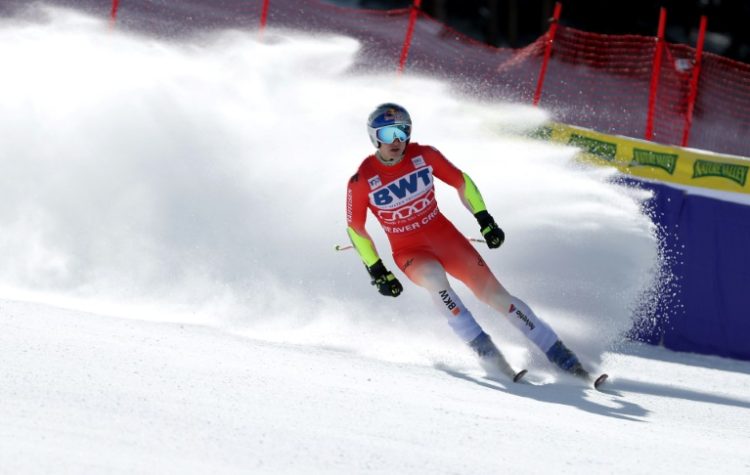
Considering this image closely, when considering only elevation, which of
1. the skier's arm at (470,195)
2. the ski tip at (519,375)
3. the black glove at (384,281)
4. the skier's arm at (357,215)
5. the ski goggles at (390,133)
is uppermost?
the ski goggles at (390,133)

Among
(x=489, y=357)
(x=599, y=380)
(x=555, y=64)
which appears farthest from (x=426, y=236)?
(x=555, y=64)

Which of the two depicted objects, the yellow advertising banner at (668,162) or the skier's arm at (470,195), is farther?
the yellow advertising banner at (668,162)

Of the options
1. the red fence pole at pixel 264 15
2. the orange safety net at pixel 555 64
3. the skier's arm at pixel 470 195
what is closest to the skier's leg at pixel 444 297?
the skier's arm at pixel 470 195

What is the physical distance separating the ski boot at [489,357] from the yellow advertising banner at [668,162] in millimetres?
3128

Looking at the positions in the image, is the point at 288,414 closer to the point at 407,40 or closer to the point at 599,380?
the point at 599,380

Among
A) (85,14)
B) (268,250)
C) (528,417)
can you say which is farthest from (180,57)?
(528,417)

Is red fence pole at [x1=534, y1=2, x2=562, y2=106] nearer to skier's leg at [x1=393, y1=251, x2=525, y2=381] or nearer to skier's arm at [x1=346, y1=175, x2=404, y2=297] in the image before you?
skier's arm at [x1=346, y1=175, x2=404, y2=297]

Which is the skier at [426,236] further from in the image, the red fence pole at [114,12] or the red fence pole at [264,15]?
the red fence pole at [114,12]

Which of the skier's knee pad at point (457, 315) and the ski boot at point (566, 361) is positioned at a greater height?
the skier's knee pad at point (457, 315)

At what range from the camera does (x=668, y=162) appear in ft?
30.8

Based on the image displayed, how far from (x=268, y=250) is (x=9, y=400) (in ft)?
14.4

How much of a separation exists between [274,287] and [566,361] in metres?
2.42

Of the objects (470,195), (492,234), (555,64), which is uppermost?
(555,64)

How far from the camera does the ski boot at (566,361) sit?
686 centimetres
